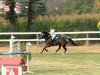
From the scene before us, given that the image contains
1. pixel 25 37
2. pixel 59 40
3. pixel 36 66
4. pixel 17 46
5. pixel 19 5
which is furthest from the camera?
pixel 19 5

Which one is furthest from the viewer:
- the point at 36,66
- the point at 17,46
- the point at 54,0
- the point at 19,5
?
the point at 54,0

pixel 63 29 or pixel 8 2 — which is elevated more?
pixel 8 2

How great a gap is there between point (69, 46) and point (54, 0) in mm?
57085

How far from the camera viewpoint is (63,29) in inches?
1353

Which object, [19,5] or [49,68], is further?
[19,5]

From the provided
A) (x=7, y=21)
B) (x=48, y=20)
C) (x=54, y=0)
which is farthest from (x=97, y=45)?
(x=54, y=0)

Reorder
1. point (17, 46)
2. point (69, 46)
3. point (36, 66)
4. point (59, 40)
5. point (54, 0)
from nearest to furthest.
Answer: point (17, 46) → point (36, 66) → point (59, 40) → point (69, 46) → point (54, 0)

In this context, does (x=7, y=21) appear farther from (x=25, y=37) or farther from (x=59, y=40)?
(x=59, y=40)

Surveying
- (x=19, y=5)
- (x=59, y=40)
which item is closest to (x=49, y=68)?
(x=59, y=40)

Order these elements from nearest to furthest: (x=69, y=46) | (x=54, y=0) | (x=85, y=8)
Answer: (x=69, y=46), (x=85, y=8), (x=54, y=0)

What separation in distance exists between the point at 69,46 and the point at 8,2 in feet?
19.4

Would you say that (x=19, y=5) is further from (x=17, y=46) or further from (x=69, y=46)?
(x=17, y=46)

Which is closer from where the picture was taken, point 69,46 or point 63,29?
point 69,46

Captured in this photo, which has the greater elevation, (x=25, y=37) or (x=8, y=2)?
(x=8, y=2)
